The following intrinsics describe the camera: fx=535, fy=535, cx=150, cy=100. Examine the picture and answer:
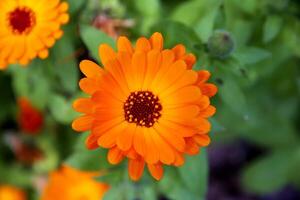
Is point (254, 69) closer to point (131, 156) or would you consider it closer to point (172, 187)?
point (172, 187)

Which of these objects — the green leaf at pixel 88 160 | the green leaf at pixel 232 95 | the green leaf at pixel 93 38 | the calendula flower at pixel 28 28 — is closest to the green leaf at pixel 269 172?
the green leaf at pixel 232 95

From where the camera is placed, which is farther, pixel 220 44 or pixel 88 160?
pixel 88 160

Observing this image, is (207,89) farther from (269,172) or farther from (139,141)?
(269,172)

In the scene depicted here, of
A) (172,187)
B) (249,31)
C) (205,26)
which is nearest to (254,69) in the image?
(249,31)

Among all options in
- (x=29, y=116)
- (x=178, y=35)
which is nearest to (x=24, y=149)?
(x=29, y=116)

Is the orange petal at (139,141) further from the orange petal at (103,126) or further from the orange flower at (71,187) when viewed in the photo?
the orange flower at (71,187)
